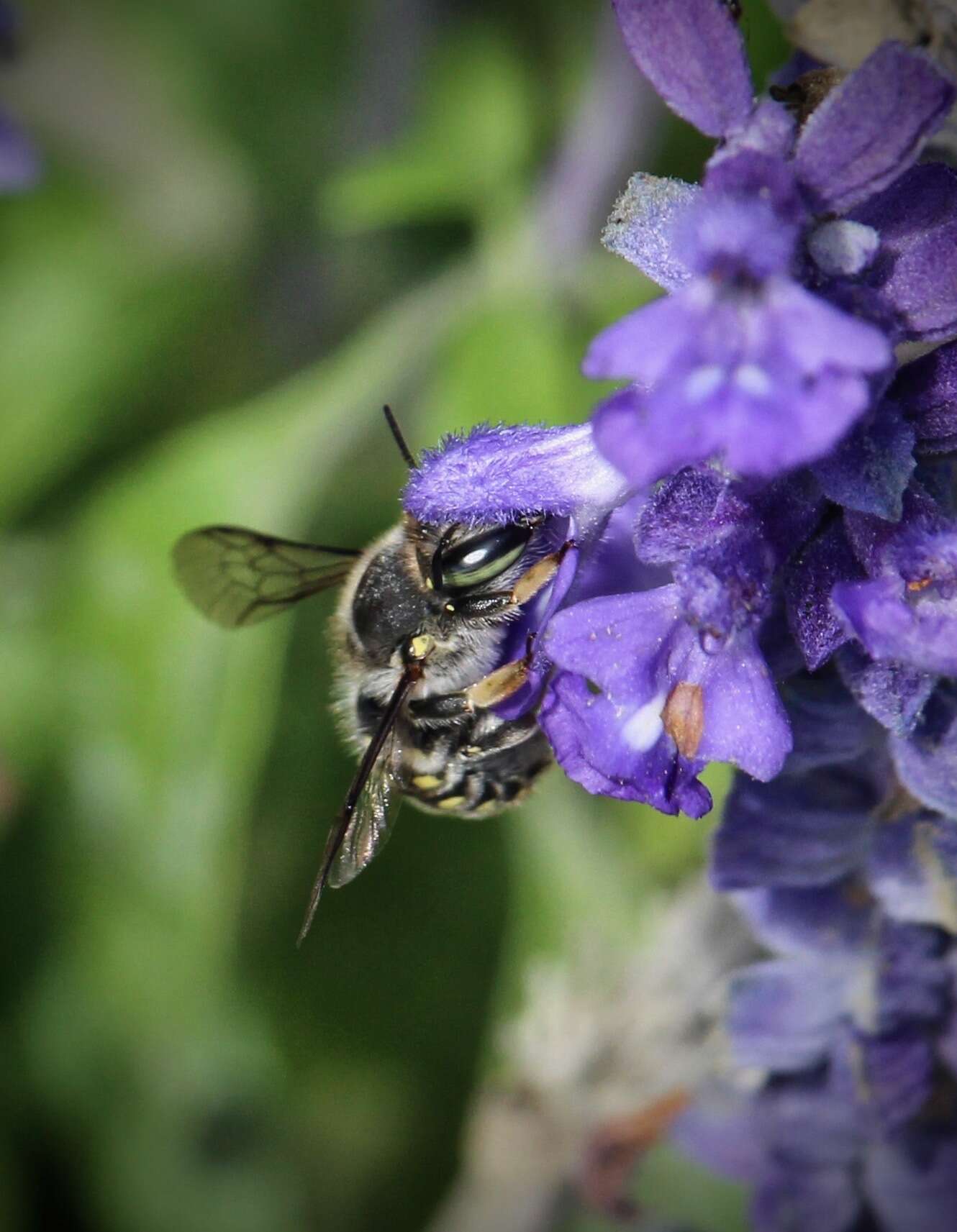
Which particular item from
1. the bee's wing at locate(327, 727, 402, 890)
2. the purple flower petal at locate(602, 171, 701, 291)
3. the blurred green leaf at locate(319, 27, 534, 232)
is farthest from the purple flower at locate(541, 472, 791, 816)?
the blurred green leaf at locate(319, 27, 534, 232)

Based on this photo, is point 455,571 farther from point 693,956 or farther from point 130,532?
point 130,532

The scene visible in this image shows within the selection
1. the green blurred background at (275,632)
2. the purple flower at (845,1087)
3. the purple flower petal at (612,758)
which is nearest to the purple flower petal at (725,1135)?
the purple flower at (845,1087)

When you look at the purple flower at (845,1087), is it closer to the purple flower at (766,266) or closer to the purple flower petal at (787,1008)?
the purple flower petal at (787,1008)

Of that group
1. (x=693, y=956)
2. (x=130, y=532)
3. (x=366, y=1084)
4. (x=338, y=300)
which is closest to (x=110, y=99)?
(x=338, y=300)

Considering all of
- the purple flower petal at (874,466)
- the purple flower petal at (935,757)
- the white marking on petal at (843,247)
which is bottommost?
the purple flower petal at (935,757)

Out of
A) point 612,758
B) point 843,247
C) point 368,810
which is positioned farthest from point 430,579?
point 843,247

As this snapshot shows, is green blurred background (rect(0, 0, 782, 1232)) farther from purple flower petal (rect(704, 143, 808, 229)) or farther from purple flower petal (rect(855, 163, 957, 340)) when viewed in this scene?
purple flower petal (rect(704, 143, 808, 229))

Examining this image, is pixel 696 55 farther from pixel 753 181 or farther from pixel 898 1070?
pixel 898 1070
